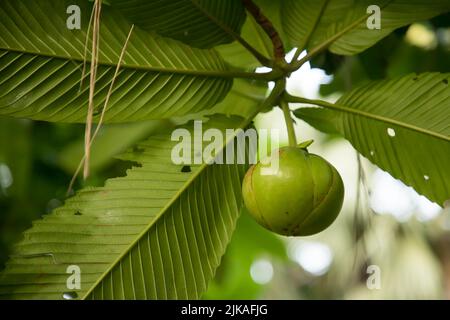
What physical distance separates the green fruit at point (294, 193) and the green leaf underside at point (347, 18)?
270 millimetres

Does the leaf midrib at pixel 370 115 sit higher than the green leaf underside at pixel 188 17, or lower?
lower

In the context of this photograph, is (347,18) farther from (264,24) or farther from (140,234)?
(140,234)

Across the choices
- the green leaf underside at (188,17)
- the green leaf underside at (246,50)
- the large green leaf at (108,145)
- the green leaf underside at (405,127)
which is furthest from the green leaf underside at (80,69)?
the large green leaf at (108,145)

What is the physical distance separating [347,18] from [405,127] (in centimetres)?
23

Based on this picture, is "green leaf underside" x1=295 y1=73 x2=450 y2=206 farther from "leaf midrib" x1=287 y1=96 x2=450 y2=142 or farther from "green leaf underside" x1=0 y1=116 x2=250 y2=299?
"green leaf underside" x1=0 y1=116 x2=250 y2=299

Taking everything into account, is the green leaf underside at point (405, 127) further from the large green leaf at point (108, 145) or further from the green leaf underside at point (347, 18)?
the large green leaf at point (108, 145)

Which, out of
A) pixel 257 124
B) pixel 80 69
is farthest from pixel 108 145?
pixel 80 69

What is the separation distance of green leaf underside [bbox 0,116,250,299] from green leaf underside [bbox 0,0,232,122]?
71 millimetres

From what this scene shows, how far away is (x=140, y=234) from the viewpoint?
1170 millimetres

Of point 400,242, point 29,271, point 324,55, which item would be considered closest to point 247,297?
point 324,55

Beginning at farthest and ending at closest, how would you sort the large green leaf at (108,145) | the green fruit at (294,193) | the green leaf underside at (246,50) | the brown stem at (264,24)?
the large green leaf at (108,145), the green leaf underside at (246,50), the brown stem at (264,24), the green fruit at (294,193)

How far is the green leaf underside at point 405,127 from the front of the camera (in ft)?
4.00

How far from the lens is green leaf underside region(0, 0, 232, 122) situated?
1.15 meters
